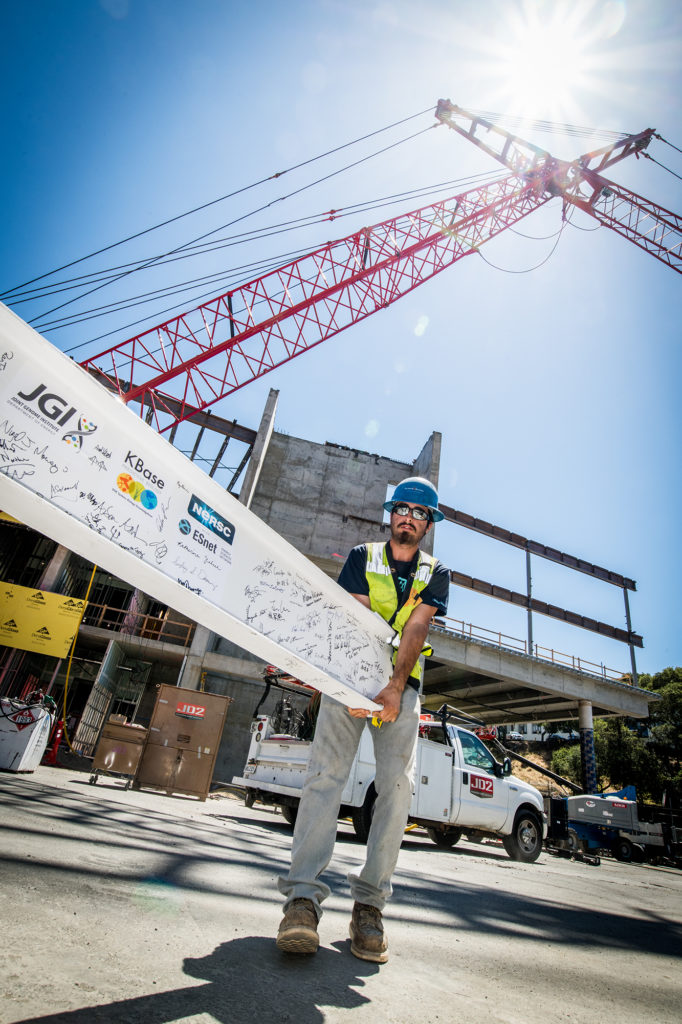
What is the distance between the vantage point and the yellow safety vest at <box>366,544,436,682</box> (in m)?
2.49

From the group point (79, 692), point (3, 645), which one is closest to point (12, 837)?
point (3, 645)

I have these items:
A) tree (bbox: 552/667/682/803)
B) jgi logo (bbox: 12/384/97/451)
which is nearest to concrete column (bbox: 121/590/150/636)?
jgi logo (bbox: 12/384/97/451)

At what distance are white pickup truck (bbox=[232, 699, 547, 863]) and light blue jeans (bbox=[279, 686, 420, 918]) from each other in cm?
472

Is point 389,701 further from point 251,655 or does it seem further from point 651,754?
point 651,754

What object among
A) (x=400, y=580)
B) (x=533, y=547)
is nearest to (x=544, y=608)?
(x=533, y=547)

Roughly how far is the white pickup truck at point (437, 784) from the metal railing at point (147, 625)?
423 inches

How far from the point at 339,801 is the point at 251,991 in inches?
28.6

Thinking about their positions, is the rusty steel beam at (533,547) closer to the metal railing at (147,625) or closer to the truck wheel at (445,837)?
the metal railing at (147,625)

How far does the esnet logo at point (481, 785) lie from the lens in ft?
24.7

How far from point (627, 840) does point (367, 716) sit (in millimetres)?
17467

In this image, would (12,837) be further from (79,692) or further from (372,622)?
(79,692)

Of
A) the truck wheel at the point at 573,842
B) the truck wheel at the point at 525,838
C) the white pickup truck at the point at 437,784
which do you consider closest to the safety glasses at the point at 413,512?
the white pickup truck at the point at 437,784

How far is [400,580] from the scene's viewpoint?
2.57 m

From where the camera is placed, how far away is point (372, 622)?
230 centimetres
